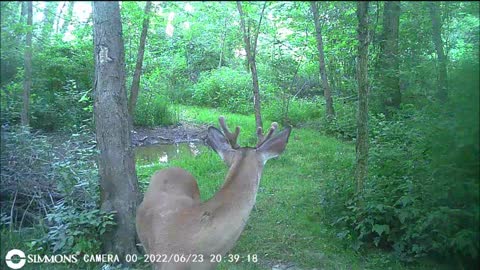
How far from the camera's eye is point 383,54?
845cm

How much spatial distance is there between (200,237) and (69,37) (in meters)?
2.89

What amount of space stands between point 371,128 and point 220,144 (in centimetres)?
512

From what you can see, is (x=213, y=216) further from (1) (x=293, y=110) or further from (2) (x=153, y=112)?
(1) (x=293, y=110)

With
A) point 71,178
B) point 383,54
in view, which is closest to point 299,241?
point 71,178

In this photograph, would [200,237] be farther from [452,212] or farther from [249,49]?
[249,49]

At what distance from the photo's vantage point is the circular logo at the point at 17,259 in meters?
4.30

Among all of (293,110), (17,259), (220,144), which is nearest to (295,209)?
(220,144)

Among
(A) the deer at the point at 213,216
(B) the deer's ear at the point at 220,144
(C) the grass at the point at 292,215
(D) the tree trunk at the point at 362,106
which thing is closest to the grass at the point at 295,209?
(C) the grass at the point at 292,215

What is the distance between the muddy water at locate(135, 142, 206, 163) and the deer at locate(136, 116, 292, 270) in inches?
215

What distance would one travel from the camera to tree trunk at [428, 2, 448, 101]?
13.7ft

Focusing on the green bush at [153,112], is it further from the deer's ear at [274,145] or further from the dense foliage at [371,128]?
the deer's ear at [274,145]

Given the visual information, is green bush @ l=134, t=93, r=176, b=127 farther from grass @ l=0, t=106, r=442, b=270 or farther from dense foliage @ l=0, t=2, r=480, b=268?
grass @ l=0, t=106, r=442, b=270

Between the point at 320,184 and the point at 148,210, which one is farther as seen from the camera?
the point at 320,184

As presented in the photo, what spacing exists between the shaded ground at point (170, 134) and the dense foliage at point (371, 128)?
2.70 meters
